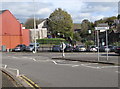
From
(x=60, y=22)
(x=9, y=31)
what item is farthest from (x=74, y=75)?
(x=60, y=22)

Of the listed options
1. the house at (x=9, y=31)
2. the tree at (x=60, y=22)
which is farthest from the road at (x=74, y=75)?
the tree at (x=60, y=22)

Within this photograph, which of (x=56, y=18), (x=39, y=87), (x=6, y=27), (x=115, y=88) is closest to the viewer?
(x=115, y=88)

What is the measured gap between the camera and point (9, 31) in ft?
203

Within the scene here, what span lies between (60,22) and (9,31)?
97.7ft

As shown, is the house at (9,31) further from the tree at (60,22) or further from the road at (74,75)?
the road at (74,75)

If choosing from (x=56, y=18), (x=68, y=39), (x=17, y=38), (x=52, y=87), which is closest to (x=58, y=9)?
(x=56, y=18)

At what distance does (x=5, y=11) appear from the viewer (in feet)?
202

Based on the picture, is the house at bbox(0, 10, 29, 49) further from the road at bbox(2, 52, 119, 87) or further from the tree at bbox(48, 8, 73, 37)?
the road at bbox(2, 52, 119, 87)

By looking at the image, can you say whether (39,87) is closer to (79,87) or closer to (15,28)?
(79,87)

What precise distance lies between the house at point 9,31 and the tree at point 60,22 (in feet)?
79.0

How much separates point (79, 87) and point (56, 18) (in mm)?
80452

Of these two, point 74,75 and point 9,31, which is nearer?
point 74,75

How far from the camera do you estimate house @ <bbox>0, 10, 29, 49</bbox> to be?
60.3m

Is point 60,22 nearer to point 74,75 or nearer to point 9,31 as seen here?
point 9,31
